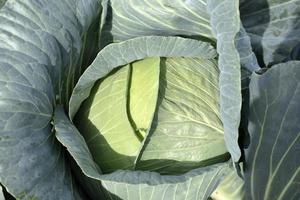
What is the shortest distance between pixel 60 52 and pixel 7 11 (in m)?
0.19

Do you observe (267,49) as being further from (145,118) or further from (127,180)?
(127,180)

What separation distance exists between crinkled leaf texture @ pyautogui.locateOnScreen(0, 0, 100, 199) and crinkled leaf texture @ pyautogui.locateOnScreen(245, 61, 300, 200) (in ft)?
1.82

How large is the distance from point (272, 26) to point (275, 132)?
0.44m

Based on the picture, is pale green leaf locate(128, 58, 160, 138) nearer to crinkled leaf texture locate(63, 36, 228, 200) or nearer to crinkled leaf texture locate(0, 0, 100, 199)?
crinkled leaf texture locate(63, 36, 228, 200)

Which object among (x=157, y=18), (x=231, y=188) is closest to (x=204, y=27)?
(x=157, y=18)

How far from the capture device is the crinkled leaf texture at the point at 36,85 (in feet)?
4.53

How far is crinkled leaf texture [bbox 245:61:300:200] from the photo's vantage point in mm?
1398

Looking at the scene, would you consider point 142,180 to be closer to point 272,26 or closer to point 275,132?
point 275,132

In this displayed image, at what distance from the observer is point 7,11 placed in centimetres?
147

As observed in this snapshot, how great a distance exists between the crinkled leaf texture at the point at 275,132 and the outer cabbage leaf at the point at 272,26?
12.3 inches

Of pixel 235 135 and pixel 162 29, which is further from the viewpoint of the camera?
pixel 162 29

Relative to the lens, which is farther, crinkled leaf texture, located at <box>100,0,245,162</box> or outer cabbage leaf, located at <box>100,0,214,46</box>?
outer cabbage leaf, located at <box>100,0,214,46</box>

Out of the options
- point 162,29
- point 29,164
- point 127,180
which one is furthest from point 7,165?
point 162,29

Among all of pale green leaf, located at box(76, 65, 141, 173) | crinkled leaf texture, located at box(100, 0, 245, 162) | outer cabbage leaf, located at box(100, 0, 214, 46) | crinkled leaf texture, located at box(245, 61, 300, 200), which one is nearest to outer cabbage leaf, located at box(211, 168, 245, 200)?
crinkled leaf texture, located at box(245, 61, 300, 200)
